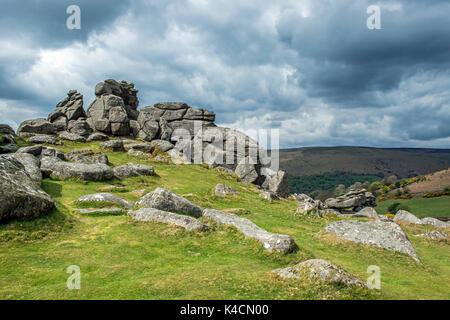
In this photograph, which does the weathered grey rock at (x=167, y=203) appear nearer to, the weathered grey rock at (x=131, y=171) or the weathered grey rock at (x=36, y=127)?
the weathered grey rock at (x=131, y=171)

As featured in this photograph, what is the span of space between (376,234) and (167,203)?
52.4 ft

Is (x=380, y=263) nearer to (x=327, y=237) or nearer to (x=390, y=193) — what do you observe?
(x=327, y=237)

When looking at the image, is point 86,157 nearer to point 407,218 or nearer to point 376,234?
point 376,234

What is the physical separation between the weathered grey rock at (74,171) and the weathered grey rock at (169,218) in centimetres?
1620

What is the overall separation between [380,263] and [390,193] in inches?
8259

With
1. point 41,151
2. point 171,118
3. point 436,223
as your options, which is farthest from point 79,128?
point 436,223

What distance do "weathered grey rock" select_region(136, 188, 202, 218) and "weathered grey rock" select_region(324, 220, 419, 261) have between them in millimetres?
11103

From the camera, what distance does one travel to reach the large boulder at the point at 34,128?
63.8 m

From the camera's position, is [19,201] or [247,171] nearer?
[19,201]

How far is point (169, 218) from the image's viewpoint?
772 inches

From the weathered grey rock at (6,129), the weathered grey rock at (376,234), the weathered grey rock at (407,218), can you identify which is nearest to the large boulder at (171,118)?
the weathered grey rock at (6,129)

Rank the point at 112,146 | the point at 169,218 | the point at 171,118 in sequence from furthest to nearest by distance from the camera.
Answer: the point at 171,118
the point at 112,146
the point at 169,218

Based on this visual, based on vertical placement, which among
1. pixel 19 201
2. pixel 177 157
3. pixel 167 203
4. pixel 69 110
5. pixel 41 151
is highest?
pixel 69 110

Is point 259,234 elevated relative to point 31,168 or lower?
lower
